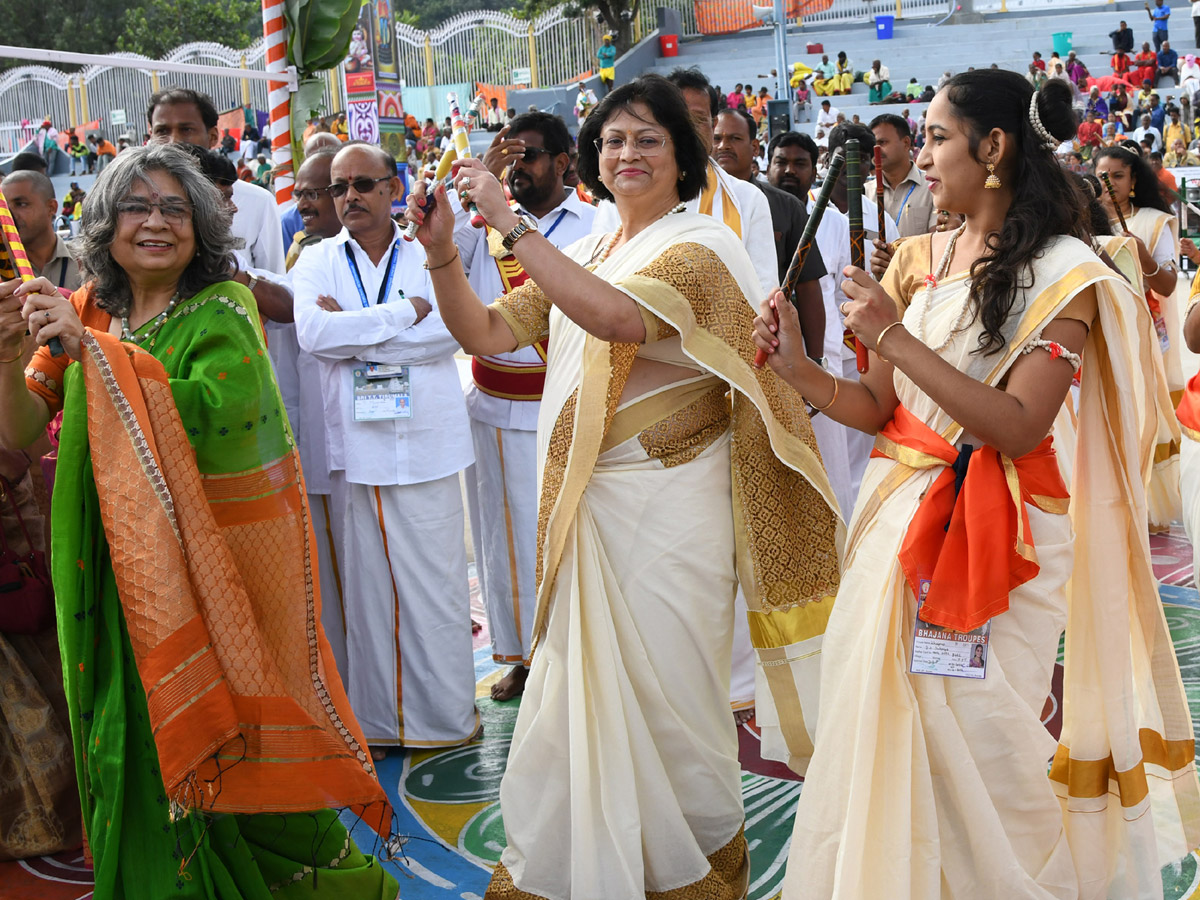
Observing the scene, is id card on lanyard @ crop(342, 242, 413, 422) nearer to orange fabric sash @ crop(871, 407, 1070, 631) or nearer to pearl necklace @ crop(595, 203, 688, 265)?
pearl necklace @ crop(595, 203, 688, 265)

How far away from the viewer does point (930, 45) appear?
34281 mm

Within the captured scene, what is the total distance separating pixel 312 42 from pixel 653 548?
3.41m

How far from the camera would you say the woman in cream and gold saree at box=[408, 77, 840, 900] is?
295cm

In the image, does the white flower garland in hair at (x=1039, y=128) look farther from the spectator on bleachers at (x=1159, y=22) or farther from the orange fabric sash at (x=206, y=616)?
the spectator on bleachers at (x=1159, y=22)

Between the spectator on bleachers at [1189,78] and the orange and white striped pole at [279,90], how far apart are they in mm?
24328

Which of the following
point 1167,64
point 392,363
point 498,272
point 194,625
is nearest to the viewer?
point 194,625

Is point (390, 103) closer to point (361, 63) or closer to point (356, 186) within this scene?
point (361, 63)

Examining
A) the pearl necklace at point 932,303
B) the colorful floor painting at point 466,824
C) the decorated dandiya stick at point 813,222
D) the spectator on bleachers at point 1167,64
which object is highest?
the spectator on bleachers at point 1167,64

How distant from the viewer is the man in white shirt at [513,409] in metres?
4.49

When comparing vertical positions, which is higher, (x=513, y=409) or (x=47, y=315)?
(x=47, y=315)

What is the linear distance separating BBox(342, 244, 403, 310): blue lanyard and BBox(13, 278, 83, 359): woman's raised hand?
4.84ft

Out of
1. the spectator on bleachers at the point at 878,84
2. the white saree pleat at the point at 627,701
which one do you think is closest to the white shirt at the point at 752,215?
the white saree pleat at the point at 627,701

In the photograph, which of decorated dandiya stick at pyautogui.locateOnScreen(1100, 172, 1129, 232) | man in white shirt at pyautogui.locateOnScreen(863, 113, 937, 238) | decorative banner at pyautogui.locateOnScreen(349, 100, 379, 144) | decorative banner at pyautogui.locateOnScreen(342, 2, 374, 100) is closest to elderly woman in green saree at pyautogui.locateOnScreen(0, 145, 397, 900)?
man in white shirt at pyautogui.locateOnScreen(863, 113, 937, 238)

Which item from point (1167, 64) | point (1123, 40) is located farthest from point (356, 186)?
point (1123, 40)
